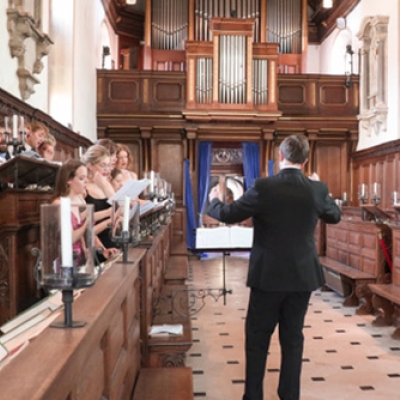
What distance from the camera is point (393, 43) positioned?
385 inches

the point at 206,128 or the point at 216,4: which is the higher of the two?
the point at 216,4

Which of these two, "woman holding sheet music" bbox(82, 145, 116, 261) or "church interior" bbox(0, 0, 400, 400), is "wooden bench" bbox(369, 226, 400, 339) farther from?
"woman holding sheet music" bbox(82, 145, 116, 261)

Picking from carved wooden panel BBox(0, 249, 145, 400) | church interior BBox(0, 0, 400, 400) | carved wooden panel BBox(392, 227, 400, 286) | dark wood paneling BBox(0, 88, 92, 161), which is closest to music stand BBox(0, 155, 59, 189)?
church interior BBox(0, 0, 400, 400)

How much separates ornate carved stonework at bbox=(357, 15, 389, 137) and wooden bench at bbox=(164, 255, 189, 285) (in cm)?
546

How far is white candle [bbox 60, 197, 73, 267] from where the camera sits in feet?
4.60

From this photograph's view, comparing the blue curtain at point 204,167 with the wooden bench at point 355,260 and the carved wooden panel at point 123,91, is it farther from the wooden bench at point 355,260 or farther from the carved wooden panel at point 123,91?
the wooden bench at point 355,260

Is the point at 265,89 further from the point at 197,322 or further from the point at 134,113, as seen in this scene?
the point at 197,322

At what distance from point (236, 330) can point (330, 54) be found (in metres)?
10.1

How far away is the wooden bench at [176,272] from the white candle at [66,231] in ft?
13.9

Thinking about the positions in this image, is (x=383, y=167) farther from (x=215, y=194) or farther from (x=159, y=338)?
(x=215, y=194)

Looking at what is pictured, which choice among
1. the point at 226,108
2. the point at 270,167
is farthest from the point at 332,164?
the point at 226,108

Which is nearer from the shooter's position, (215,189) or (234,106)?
(215,189)

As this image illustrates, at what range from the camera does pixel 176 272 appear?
5996 mm

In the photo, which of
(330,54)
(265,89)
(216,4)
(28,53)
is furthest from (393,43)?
(28,53)
